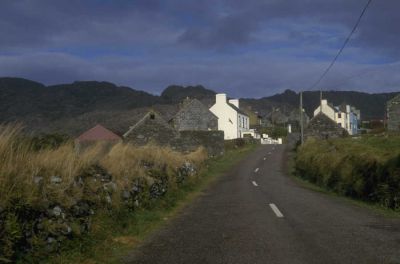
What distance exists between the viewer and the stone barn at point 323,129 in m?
61.6

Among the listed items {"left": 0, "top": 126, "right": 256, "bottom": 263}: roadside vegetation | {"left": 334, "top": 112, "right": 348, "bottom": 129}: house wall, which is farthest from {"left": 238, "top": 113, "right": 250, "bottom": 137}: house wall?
{"left": 0, "top": 126, "right": 256, "bottom": 263}: roadside vegetation

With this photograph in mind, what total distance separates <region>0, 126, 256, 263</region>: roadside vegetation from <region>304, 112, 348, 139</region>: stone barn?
4991 cm

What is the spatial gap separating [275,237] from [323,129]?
54180 mm

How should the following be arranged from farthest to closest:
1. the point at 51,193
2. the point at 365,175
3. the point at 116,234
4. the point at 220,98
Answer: the point at 220,98 → the point at 365,175 → the point at 116,234 → the point at 51,193

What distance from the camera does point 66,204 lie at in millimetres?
8773

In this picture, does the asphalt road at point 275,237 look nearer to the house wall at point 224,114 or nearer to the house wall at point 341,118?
the house wall at point 224,114

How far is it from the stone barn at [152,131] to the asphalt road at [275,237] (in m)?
26.4

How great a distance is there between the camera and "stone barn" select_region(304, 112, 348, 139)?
6162 centimetres

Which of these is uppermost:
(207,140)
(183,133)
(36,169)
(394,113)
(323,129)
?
(394,113)

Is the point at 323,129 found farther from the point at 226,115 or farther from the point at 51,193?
the point at 51,193

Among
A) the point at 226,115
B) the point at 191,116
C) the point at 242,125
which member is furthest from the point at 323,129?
the point at 242,125

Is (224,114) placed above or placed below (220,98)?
below

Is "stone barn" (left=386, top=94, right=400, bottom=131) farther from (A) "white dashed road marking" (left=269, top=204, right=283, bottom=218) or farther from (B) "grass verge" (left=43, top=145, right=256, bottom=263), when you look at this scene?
(B) "grass verge" (left=43, top=145, right=256, bottom=263)

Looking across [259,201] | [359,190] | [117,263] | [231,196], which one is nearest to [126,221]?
[117,263]
